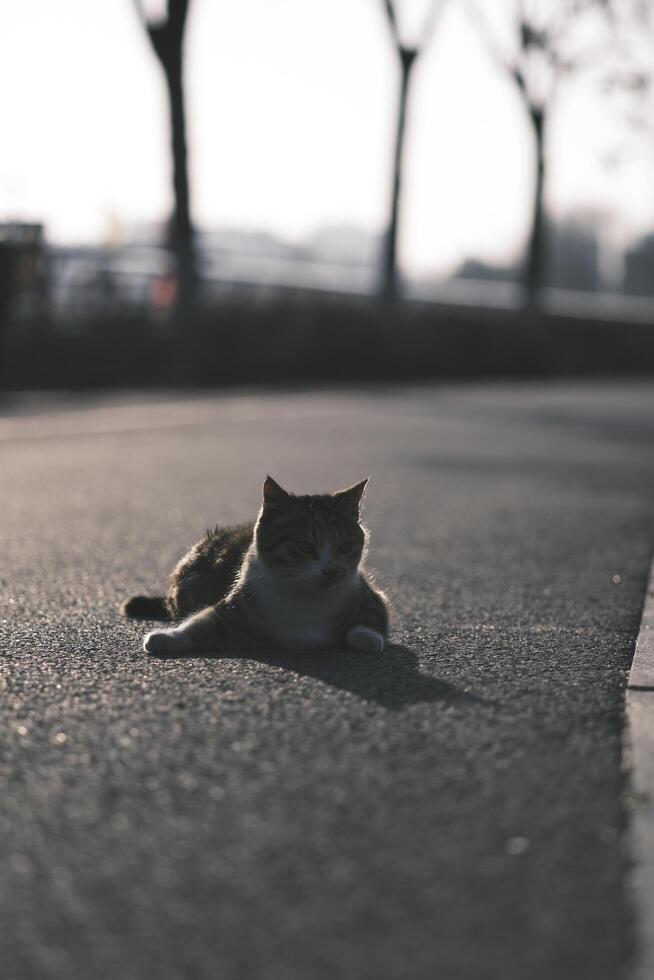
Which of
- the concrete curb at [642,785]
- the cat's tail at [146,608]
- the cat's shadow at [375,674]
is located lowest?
the cat's tail at [146,608]

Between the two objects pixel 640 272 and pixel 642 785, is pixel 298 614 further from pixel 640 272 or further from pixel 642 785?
pixel 640 272

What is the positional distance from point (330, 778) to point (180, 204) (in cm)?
1839

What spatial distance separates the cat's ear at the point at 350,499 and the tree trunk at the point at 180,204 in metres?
15.6

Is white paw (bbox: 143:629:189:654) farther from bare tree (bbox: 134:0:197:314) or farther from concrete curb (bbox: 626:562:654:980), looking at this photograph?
bare tree (bbox: 134:0:197:314)

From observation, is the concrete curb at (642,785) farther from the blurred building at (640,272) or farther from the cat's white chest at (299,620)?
the blurred building at (640,272)

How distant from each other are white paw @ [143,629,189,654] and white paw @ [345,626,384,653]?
0.50m

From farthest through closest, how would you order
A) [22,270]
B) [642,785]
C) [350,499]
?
[22,270] → [350,499] → [642,785]

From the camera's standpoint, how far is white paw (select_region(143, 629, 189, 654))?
4.31m

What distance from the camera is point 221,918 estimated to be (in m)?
2.41

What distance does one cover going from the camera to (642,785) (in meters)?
3.03

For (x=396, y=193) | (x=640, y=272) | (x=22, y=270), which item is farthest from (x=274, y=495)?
(x=640, y=272)

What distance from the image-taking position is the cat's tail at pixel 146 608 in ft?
16.3

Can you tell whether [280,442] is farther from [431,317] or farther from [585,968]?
[431,317]

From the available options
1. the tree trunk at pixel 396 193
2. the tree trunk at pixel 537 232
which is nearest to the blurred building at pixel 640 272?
the tree trunk at pixel 537 232
